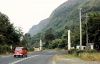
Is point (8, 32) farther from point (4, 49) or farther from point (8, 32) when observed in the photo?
point (4, 49)

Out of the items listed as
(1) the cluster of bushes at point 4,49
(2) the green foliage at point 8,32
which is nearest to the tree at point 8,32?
(2) the green foliage at point 8,32

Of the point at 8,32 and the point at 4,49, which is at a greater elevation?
the point at 8,32

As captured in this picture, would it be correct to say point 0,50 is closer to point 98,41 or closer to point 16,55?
point 16,55

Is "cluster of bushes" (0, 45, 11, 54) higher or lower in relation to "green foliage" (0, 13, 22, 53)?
lower

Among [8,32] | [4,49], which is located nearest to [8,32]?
[8,32]

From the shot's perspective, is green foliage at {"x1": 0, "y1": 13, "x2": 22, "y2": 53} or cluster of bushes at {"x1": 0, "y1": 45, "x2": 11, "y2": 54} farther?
green foliage at {"x1": 0, "y1": 13, "x2": 22, "y2": 53}

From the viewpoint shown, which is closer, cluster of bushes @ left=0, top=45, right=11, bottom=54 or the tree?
cluster of bushes @ left=0, top=45, right=11, bottom=54

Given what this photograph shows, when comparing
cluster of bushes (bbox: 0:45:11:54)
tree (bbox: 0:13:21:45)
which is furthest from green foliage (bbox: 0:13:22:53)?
cluster of bushes (bbox: 0:45:11:54)

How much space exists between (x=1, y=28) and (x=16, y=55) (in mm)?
34865

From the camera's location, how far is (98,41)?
104188 millimetres

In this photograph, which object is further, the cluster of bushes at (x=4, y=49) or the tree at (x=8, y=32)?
the tree at (x=8, y=32)

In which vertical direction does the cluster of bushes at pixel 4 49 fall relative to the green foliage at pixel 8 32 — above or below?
below

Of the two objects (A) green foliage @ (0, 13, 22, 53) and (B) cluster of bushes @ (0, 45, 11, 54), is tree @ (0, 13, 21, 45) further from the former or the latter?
(B) cluster of bushes @ (0, 45, 11, 54)

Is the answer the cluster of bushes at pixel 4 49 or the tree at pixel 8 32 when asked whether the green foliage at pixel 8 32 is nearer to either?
the tree at pixel 8 32
